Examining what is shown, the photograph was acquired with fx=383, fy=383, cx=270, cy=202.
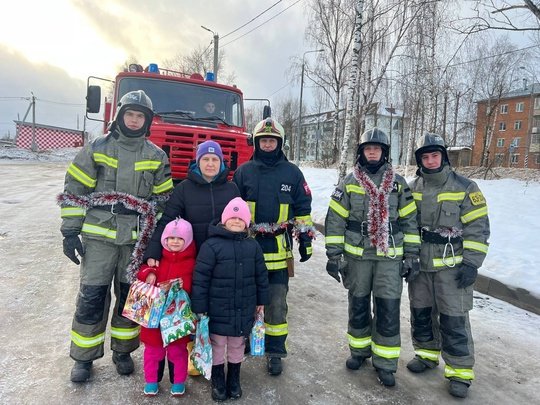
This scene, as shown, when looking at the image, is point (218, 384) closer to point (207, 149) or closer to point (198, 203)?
point (198, 203)

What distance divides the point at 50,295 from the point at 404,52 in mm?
18347

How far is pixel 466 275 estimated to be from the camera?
125 inches

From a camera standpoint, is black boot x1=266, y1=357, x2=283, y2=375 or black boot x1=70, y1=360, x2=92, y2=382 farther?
black boot x1=266, y1=357, x2=283, y2=375

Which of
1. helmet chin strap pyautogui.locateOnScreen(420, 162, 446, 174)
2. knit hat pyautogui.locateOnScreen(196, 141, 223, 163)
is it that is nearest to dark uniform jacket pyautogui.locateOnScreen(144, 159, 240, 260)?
knit hat pyautogui.locateOnScreen(196, 141, 223, 163)

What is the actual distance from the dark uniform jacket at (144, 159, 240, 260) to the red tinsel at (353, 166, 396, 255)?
1.21m

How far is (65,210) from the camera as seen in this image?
300 centimetres

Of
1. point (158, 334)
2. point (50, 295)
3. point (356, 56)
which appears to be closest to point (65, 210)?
point (158, 334)

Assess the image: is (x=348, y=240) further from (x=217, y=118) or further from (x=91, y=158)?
(x=217, y=118)

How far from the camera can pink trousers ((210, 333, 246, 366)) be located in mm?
2852

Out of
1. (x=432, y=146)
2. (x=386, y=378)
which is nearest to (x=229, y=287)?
(x=386, y=378)

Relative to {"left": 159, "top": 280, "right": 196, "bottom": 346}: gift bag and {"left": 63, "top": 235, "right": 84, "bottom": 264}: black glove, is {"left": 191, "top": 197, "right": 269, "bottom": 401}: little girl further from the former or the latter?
{"left": 63, "top": 235, "right": 84, "bottom": 264}: black glove

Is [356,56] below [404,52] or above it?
below

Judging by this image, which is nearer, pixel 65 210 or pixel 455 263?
pixel 65 210

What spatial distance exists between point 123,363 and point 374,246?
230 cm
